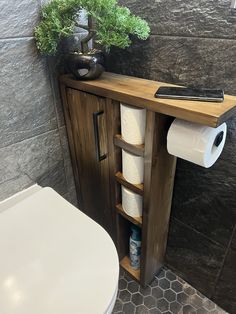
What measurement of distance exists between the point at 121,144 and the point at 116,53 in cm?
35

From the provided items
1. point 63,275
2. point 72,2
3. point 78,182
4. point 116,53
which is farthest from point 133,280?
point 72,2

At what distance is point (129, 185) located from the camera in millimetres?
850

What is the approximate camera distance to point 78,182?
43.6 inches

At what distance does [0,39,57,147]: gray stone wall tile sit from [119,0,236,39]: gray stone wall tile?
14.5 inches

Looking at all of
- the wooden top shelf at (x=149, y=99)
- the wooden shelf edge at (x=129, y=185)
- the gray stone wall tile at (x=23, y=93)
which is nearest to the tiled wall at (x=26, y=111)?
the gray stone wall tile at (x=23, y=93)

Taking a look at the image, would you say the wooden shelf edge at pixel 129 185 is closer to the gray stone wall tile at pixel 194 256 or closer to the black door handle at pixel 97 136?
the black door handle at pixel 97 136

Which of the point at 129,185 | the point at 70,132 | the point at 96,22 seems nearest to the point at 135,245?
the point at 129,185

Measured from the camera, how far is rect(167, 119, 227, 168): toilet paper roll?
1.97 ft

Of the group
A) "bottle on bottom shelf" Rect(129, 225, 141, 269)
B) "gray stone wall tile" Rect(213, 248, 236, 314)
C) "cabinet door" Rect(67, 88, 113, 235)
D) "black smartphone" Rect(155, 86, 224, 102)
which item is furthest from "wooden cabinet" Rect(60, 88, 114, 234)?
"gray stone wall tile" Rect(213, 248, 236, 314)

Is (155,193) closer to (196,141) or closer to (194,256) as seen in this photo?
(196,141)

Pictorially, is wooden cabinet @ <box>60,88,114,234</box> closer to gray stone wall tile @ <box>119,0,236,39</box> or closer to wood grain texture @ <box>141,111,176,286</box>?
wood grain texture @ <box>141,111,176,286</box>

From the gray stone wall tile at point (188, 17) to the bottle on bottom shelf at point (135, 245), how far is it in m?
0.77

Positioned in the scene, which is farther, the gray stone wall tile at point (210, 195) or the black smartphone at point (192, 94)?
the gray stone wall tile at point (210, 195)

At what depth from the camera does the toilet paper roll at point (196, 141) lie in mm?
601
